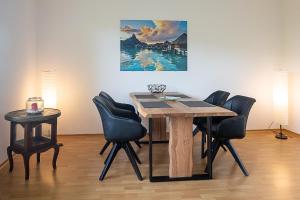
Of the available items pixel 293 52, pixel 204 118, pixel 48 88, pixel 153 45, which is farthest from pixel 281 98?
pixel 48 88

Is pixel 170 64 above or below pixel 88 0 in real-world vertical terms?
below

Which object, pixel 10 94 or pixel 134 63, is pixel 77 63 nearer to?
pixel 134 63

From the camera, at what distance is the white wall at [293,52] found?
14.7 ft

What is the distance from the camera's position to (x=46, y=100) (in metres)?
4.08

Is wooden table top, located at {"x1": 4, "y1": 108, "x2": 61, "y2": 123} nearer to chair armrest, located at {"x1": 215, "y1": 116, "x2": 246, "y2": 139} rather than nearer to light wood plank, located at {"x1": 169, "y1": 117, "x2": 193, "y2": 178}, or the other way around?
light wood plank, located at {"x1": 169, "y1": 117, "x2": 193, "y2": 178}

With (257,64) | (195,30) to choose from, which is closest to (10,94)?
(195,30)

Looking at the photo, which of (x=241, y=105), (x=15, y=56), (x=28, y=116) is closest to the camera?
(x=28, y=116)

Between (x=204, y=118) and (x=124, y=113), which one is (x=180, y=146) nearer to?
(x=204, y=118)

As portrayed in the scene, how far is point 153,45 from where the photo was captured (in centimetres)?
464

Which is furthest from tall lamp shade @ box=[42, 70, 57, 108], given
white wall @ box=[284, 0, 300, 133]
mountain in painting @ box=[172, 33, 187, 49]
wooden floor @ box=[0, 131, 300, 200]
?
white wall @ box=[284, 0, 300, 133]

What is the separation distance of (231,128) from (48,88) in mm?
2777

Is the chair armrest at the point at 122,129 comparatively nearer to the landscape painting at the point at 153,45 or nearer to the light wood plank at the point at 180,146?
the light wood plank at the point at 180,146

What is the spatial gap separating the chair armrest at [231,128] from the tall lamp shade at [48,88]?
2.59 metres

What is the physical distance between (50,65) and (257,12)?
382 cm
